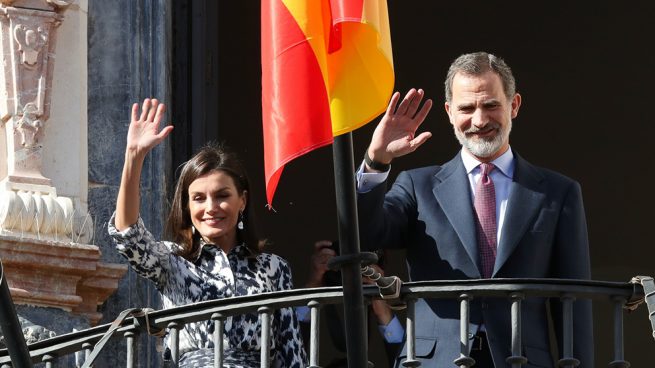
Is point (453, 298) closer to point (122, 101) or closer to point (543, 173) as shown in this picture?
point (543, 173)

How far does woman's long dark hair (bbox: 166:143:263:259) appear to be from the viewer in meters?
7.31

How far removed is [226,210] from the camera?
7289 millimetres

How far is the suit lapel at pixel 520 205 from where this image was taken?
7.05 meters

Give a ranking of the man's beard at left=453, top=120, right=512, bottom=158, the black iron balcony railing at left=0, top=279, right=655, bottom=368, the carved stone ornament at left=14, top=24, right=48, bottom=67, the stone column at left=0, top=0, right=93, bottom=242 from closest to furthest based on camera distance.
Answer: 1. the black iron balcony railing at left=0, top=279, right=655, bottom=368
2. the man's beard at left=453, top=120, right=512, bottom=158
3. the stone column at left=0, top=0, right=93, bottom=242
4. the carved stone ornament at left=14, top=24, right=48, bottom=67

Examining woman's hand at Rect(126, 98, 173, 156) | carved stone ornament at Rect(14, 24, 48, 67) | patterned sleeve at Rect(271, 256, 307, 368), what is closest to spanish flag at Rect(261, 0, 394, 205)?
woman's hand at Rect(126, 98, 173, 156)

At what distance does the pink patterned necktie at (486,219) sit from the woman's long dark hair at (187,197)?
2.38 feet

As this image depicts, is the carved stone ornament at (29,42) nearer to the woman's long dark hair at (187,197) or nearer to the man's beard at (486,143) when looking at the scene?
the woman's long dark hair at (187,197)

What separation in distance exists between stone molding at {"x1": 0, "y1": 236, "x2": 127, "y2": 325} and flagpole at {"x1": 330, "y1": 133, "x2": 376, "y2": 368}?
194 centimetres

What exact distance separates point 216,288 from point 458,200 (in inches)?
32.2

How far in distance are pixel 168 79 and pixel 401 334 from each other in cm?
141

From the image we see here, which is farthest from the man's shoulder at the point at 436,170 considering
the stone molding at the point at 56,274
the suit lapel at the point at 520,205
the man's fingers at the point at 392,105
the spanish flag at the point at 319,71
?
the stone molding at the point at 56,274

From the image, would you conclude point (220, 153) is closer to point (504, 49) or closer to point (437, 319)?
point (437, 319)

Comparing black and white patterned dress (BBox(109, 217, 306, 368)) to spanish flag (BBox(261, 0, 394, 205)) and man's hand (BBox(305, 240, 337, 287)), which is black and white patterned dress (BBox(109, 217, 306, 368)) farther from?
man's hand (BBox(305, 240, 337, 287))

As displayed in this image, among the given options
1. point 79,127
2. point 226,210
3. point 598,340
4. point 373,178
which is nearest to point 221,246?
point 226,210
